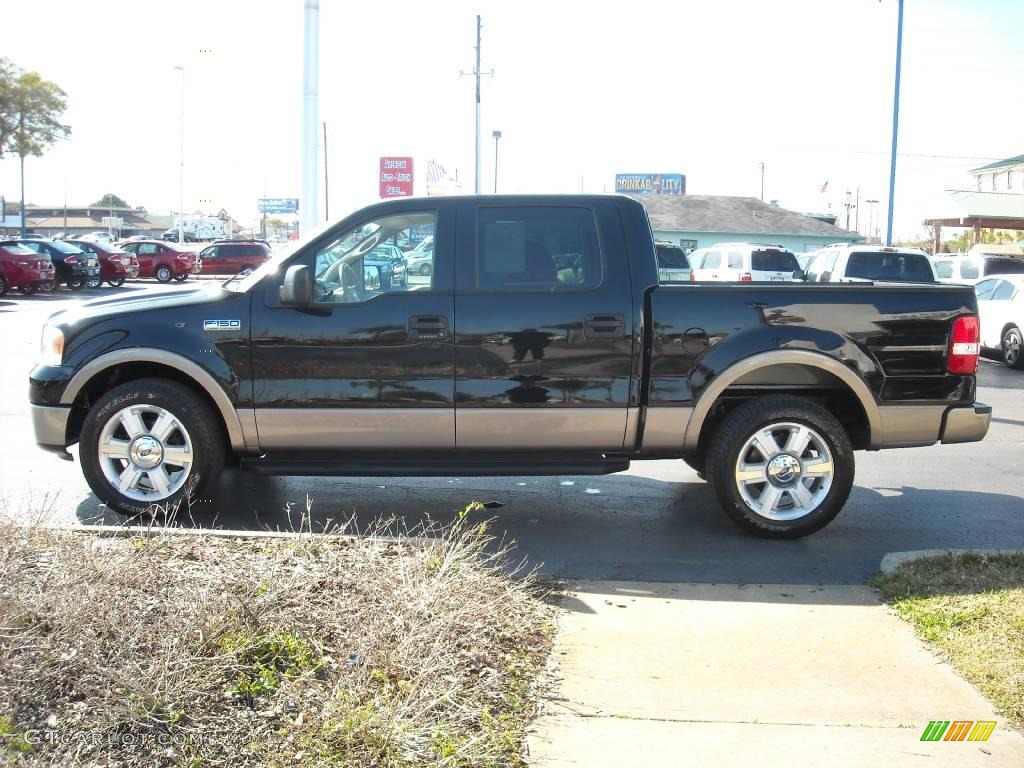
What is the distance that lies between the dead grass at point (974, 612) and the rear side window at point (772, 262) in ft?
57.6

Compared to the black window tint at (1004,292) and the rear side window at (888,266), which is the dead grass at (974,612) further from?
the rear side window at (888,266)

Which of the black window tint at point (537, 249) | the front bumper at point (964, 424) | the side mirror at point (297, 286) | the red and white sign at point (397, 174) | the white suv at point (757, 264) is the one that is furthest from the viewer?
the red and white sign at point (397, 174)

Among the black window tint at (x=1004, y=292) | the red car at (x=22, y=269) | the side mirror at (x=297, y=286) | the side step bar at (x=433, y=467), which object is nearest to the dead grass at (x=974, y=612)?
the side step bar at (x=433, y=467)

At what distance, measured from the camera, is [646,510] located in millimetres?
7059

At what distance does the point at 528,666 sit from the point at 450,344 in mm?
2385

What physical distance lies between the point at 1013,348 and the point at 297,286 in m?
13.3

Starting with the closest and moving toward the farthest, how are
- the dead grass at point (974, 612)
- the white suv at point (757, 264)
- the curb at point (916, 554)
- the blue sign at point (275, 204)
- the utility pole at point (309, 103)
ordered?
the dead grass at point (974, 612), the curb at point (916, 554), the utility pole at point (309, 103), the white suv at point (757, 264), the blue sign at point (275, 204)

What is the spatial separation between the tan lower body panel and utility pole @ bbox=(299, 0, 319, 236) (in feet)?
28.8

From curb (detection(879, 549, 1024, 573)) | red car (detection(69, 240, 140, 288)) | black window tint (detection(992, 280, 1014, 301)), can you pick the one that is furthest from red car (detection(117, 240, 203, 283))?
curb (detection(879, 549, 1024, 573))

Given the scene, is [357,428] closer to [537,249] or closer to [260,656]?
[537,249]

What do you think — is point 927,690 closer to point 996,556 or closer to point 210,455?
point 996,556

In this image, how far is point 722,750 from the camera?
12.0 feet

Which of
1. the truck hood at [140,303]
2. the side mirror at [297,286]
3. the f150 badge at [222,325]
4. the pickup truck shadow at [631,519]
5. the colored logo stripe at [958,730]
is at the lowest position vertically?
the colored logo stripe at [958,730]

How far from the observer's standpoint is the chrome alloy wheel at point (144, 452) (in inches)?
245
